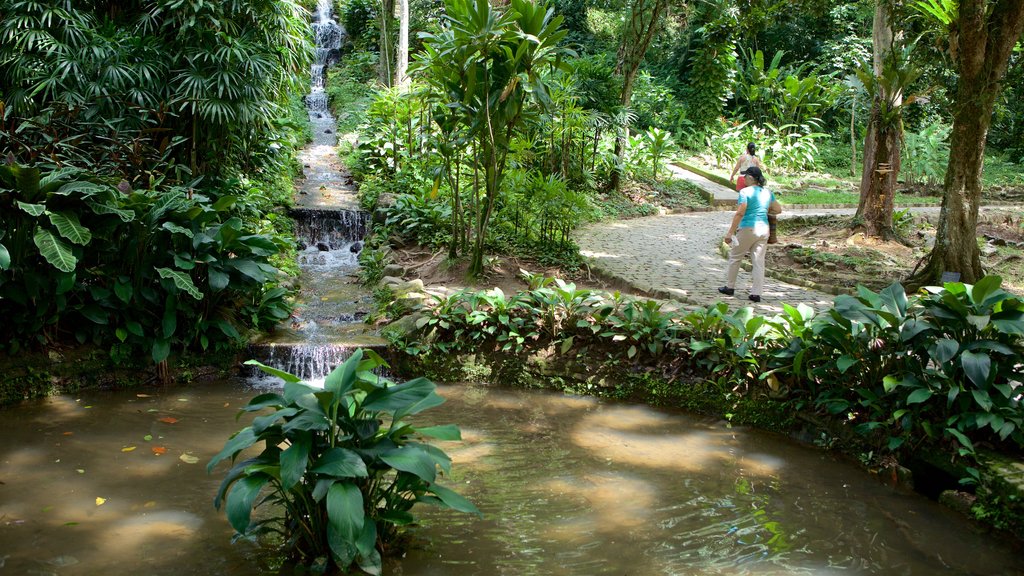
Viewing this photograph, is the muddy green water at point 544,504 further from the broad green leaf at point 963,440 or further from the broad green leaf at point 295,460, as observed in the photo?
the broad green leaf at point 295,460

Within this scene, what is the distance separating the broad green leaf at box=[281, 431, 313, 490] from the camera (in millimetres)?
3328

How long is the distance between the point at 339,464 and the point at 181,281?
389cm

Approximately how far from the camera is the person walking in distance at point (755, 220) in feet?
25.0

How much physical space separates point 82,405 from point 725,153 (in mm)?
15355

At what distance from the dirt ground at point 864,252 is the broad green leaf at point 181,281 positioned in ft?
22.2

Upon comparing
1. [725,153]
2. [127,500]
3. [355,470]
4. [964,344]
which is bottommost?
[127,500]

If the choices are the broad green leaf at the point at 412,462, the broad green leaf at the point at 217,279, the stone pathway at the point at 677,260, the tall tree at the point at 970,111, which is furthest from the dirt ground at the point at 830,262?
the broad green leaf at the point at 412,462

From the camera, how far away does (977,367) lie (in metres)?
4.99

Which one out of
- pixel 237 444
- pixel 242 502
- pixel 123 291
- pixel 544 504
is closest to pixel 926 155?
pixel 544 504

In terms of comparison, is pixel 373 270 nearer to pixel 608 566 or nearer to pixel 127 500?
pixel 127 500

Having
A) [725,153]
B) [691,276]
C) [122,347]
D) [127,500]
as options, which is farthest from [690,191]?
[127,500]

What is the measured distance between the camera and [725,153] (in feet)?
59.9

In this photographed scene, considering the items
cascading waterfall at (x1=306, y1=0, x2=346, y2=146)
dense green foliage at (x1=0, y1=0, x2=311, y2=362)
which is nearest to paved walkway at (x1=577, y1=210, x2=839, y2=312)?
dense green foliage at (x1=0, y1=0, x2=311, y2=362)

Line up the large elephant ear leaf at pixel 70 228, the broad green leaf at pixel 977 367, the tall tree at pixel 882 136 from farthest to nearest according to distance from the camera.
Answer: the tall tree at pixel 882 136, the large elephant ear leaf at pixel 70 228, the broad green leaf at pixel 977 367
